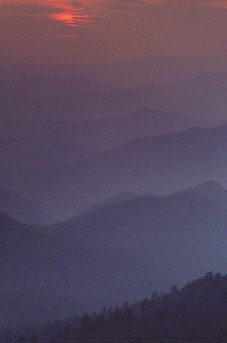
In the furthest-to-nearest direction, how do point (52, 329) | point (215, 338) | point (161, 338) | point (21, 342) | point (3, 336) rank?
point (3, 336) < point (52, 329) < point (21, 342) < point (161, 338) < point (215, 338)

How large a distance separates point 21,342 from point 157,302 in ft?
86.7

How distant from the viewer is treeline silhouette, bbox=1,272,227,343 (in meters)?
123

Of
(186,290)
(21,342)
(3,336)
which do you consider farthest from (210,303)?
(3,336)

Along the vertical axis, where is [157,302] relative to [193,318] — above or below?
above

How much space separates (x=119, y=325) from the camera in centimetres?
13812

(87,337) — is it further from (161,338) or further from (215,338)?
(215,338)

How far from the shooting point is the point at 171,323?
429ft

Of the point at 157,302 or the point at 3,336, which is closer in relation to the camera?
the point at 157,302

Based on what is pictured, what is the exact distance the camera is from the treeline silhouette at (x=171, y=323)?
123 metres

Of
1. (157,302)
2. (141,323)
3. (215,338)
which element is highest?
(157,302)

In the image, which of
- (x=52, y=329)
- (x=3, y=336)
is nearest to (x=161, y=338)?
(x=52, y=329)

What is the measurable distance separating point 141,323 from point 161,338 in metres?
10.3

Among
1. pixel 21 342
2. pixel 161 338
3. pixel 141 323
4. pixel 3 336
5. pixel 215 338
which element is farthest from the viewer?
pixel 3 336

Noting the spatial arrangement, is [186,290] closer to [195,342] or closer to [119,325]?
[119,325]
